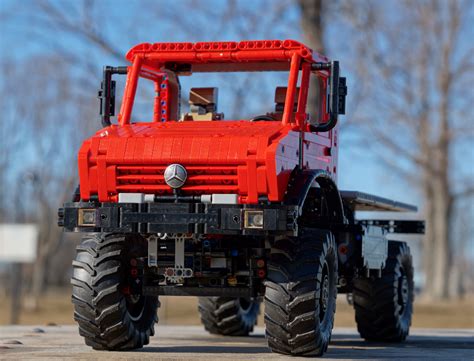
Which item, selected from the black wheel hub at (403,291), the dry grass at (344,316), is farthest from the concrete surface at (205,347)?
the dry grass at (344,316)

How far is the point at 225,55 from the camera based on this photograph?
1486cm

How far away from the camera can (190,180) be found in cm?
1309

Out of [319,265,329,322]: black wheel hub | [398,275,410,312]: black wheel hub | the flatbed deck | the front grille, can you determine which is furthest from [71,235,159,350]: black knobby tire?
[398,275,410,312]: black wheel hub

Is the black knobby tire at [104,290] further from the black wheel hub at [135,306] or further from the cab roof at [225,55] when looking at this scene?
the cab roof at [225,55]

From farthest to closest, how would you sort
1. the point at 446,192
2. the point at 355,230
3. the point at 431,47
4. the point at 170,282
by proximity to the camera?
the point at 446,192 → the point at 431,47 → the point at 355,230 → the point at 170,282

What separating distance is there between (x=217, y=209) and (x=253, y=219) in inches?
15.1

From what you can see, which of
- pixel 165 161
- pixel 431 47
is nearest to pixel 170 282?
pixel 165 161

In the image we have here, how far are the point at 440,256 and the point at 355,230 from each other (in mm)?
34774

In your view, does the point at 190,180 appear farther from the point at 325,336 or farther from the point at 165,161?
the point at 325,336

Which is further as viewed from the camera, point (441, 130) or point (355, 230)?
point (441, 130)

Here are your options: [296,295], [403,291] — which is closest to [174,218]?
[296,295]

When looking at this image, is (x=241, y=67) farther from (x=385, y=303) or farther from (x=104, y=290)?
(x=385, y=303)

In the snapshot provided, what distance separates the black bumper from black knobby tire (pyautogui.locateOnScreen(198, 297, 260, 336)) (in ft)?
16.5

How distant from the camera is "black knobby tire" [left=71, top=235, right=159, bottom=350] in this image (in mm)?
13539
